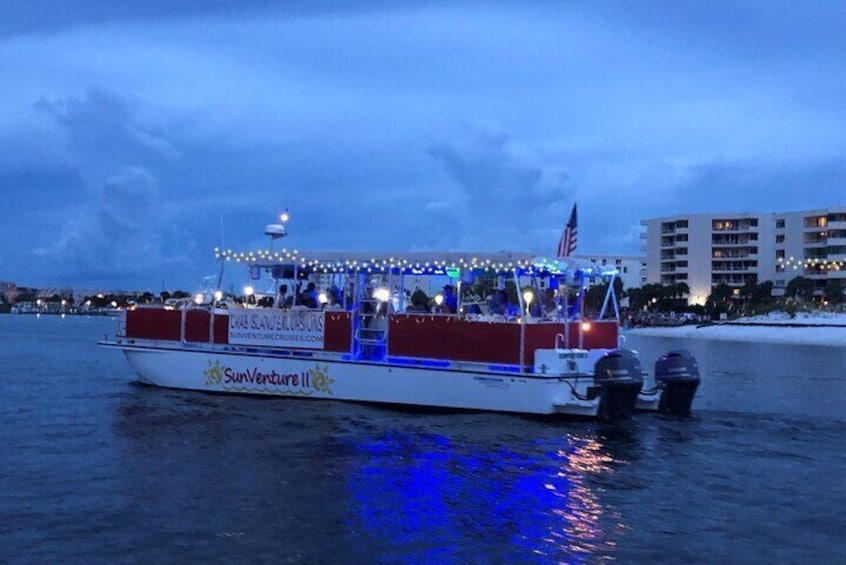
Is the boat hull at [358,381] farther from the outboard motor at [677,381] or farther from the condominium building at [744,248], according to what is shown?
the condominium building at [744,248]

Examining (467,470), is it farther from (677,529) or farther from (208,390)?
(208,390)

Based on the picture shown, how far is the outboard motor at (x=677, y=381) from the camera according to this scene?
22438mm

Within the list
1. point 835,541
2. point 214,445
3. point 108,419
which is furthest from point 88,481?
point 835,541

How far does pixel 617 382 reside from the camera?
20.6 meters

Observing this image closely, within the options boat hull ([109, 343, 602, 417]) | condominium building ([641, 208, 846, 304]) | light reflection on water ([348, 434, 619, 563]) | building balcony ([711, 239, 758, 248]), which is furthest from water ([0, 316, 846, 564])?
building balcony ([711, 239, 758, 248])

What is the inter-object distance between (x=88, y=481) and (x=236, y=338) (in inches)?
406

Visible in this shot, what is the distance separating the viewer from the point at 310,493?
13.7m

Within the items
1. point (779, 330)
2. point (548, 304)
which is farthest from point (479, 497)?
point (779, 330)

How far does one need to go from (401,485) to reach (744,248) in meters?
122

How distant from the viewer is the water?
440 inches

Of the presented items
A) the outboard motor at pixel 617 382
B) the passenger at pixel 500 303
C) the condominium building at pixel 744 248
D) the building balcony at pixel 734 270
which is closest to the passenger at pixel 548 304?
the passenger at pixel 500 303

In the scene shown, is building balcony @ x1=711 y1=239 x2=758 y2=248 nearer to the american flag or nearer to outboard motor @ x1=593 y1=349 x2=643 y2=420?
the american flag

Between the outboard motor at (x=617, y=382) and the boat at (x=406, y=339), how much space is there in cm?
3

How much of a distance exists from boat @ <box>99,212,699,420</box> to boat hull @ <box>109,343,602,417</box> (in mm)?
30
